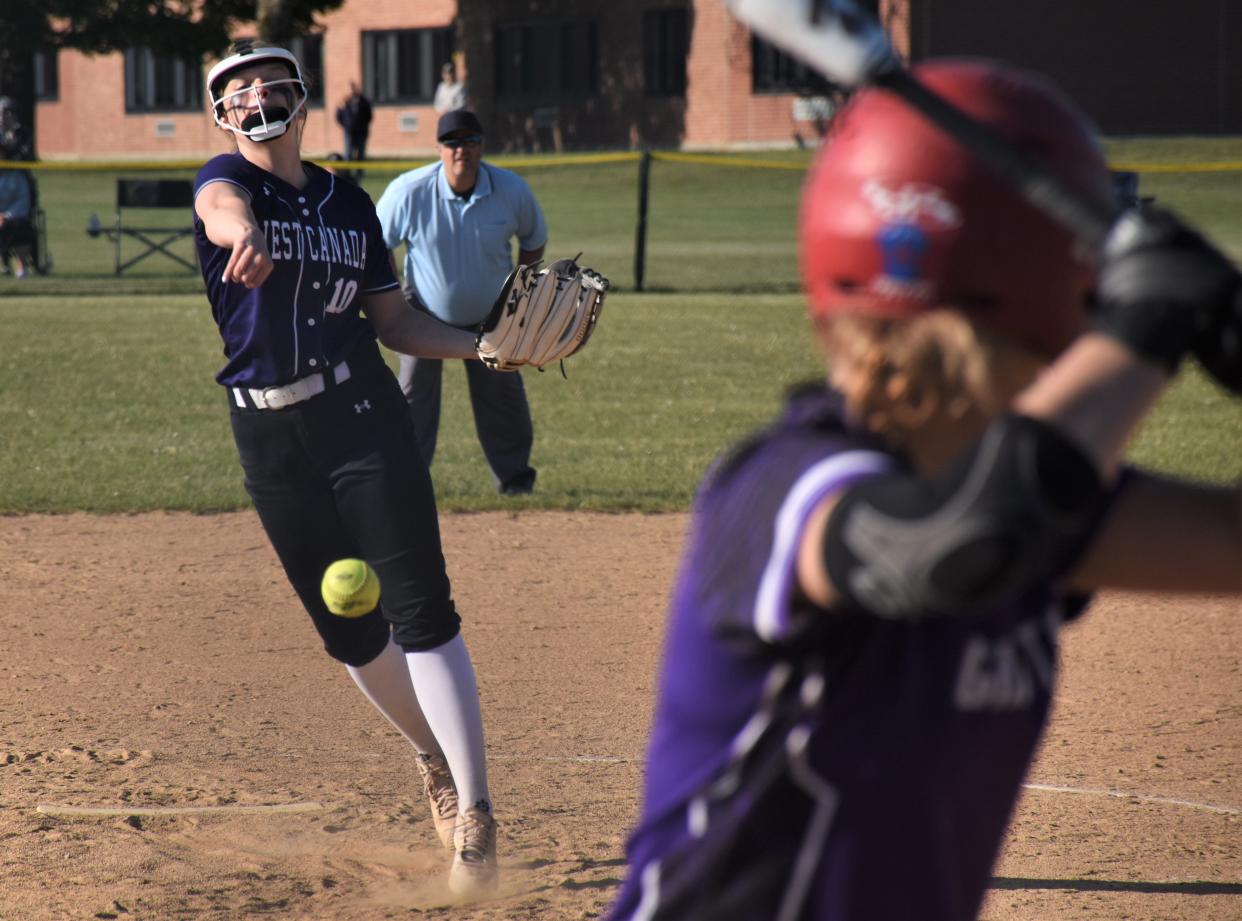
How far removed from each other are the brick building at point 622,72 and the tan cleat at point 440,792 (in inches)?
1030

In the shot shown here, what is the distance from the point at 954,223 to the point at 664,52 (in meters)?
36.5

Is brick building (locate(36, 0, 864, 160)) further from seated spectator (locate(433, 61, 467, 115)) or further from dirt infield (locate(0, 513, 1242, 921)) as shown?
dirt infield (locate(0, 513, 1242, 921))

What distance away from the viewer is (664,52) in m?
36.9

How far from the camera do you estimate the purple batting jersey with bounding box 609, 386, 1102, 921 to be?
60.0 inches

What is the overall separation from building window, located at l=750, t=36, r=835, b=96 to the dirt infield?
2800cm

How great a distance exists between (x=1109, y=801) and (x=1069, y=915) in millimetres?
877

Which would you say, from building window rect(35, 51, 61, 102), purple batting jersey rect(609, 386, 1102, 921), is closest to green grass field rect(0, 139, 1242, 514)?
purple batting jersey rect(609, 386, 1102, 921)

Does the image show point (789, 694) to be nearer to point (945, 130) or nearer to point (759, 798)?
point (759, 798)

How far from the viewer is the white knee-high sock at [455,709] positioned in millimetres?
4113

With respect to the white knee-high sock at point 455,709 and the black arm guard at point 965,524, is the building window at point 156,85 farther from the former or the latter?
the black arm guard at point 965,524

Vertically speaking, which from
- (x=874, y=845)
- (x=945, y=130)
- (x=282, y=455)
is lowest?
(x=282, y=455)

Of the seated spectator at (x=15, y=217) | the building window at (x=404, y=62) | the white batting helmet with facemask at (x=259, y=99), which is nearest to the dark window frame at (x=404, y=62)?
the building window at (x=404, y=62)

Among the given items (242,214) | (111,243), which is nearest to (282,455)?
(242,214)

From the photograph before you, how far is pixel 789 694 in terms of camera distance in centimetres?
157
